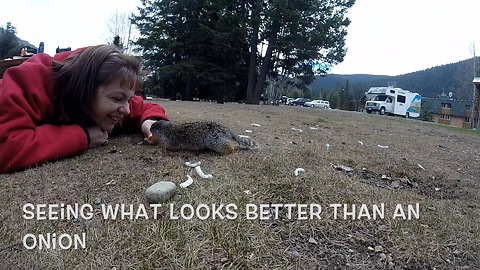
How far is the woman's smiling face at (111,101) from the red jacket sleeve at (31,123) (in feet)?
0.60

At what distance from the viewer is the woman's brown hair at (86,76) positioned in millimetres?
1821

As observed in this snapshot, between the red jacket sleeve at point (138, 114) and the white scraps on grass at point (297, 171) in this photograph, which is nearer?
the white scraps on grass at point (297, 171)

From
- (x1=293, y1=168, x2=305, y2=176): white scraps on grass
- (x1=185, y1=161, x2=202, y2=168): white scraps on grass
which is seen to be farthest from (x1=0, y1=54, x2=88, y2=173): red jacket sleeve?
(x1=293, y1=168, x2=305, y2=176): white scraps on grass

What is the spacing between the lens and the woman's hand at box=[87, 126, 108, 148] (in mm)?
2064

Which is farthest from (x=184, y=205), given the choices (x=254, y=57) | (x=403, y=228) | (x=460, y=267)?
(x=254, y=57)

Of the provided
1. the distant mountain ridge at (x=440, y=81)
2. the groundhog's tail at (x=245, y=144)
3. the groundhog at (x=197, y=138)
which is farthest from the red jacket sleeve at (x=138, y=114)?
the distant mountain ridge at (x=440, y=81)

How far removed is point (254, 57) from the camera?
51.8ft

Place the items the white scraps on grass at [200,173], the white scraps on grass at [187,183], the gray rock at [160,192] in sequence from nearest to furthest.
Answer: the gray rock at [160,192] → the white scraps on grass at [187,183] → the white scraps on grass at [200,173]

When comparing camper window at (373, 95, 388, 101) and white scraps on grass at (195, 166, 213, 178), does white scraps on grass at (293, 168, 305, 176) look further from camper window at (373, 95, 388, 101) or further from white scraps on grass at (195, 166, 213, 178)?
camper window at (373, 95, 388, 101)

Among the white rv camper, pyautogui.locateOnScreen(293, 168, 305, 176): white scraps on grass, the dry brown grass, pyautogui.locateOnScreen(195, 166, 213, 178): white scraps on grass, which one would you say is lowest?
the dry brown grass

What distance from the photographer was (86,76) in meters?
1.82

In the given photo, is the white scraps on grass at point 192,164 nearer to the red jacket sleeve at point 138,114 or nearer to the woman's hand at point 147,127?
the woman's hand at point 147,127

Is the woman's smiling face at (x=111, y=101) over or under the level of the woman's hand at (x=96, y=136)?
over

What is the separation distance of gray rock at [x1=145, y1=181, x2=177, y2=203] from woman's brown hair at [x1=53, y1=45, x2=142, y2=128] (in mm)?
680
